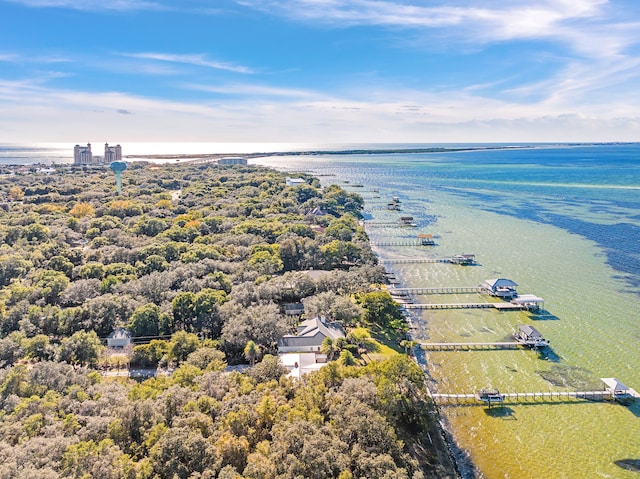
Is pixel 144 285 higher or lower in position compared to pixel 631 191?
lower

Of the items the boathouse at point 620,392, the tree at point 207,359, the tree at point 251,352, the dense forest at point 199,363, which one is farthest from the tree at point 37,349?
the boathouse at point 620,392

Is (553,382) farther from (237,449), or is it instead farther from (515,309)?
(237,449)

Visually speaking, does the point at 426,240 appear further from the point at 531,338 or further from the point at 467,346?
the point at 531,338

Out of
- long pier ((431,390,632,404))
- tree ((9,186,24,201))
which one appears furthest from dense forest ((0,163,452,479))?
tree ((9,186,24,201))

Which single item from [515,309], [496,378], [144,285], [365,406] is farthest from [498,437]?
[144,285]

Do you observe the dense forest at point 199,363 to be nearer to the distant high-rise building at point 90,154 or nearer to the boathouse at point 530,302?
the boathouse at point 530,302

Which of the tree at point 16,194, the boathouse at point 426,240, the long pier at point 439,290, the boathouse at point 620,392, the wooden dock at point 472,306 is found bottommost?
the boathouse at point 620,392
